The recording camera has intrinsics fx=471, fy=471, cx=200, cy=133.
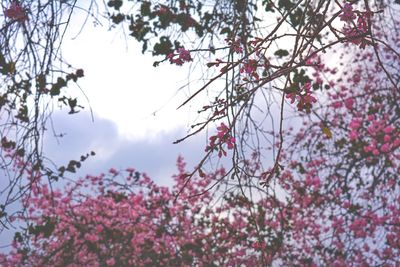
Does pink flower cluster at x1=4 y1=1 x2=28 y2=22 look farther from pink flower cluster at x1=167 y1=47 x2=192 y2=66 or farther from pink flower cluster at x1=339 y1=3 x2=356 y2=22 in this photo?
pink flower cluster at x1=339 y1=3 x2=356 y2=22

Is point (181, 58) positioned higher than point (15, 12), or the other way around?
point (15, 12)

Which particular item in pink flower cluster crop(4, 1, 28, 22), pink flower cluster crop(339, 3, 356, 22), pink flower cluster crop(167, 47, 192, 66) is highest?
pink flower cluster crop(4, 1, 28, 22)

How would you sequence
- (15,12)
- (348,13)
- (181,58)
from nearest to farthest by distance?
1. (348,13)
2. (181,58)
3. (15,12)

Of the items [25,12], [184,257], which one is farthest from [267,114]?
[184,257]

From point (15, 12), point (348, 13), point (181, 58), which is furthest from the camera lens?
point (15, 12)

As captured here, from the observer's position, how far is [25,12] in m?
2.96

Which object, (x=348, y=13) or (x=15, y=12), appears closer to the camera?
(x=348, y=13)

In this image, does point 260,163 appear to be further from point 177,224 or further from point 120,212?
point 120,212

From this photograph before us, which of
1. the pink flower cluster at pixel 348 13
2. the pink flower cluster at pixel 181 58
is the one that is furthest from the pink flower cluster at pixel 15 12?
the pink flower cluster at pixel 348 13

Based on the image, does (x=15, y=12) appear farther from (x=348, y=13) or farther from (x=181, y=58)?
(x=348, y=13)

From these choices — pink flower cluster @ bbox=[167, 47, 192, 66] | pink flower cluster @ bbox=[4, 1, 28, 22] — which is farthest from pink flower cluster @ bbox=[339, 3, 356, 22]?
pink flower cluster @ bbox=[4, 1, 28, 22]

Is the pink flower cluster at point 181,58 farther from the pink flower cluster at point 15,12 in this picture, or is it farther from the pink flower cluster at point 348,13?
the pink flower cluster at point 15,12

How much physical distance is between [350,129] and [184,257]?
3271 mm

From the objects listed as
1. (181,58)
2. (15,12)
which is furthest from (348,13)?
(15,12)
